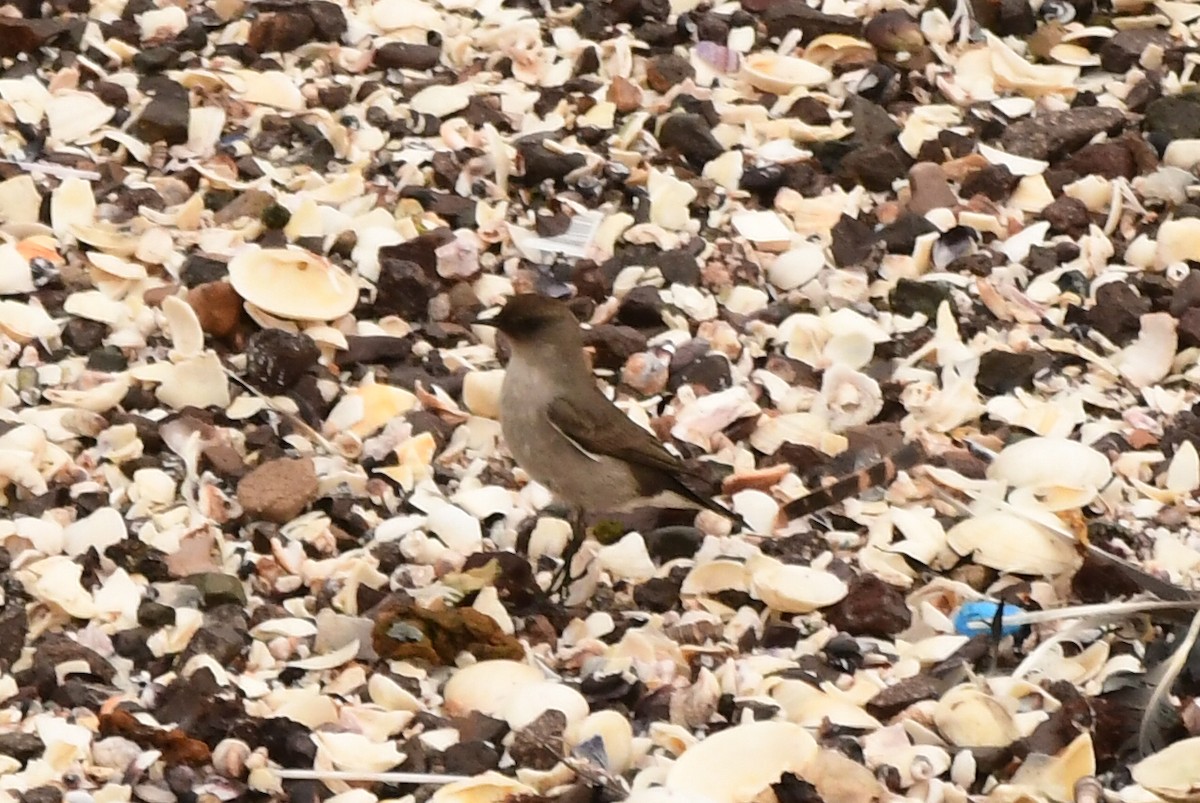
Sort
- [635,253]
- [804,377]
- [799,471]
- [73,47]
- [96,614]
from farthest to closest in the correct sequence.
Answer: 1. [73,47]
2. [635,253]
3. [804,377]
4. [799,471]
5. [96,614]

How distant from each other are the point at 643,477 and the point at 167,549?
93cm

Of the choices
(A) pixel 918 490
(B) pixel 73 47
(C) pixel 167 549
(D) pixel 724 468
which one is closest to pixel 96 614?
(C) pixel 167 549

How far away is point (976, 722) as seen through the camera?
322 centimetres

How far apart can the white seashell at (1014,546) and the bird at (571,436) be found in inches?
17.8

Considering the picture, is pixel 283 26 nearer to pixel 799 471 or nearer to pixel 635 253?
pixel 635 253

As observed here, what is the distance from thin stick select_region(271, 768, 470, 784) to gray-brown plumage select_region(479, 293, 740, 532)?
0.86 metres

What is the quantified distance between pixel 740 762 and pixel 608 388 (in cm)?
141

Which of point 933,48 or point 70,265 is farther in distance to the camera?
point 933,48

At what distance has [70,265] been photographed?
4570mm

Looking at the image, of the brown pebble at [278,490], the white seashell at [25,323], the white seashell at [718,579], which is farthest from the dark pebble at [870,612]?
the white seashell at [25,323]

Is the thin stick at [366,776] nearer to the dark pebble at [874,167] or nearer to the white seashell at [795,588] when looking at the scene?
the white seashell at [795,588]

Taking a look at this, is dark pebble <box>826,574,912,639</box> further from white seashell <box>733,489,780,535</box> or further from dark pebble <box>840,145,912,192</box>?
dark pebble <box>840,145,912,192</box>

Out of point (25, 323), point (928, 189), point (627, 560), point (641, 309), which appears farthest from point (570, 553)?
point (928, 189)

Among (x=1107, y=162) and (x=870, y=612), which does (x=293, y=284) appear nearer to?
(x=870, y=612)
